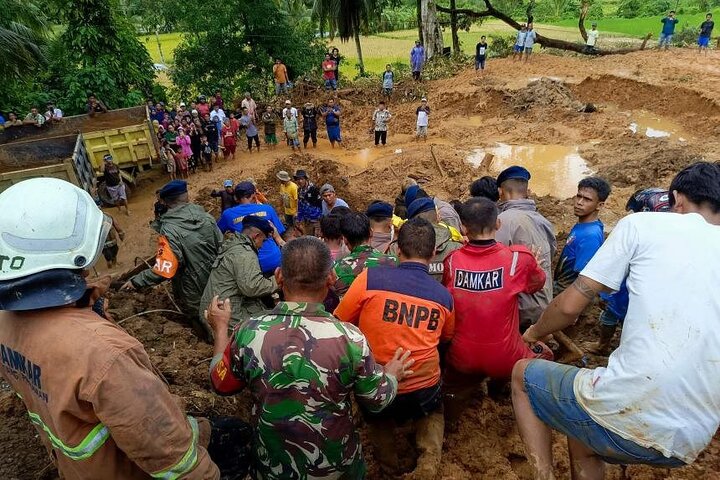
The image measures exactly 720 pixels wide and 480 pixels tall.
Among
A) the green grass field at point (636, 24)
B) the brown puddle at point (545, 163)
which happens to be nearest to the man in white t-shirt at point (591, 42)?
the green grass field at point (636, 24)

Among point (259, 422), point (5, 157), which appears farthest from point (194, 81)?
point (259, 422)

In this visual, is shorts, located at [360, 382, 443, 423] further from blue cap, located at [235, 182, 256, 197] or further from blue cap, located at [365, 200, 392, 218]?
blue cap, located at [235, 182, 256, 197]

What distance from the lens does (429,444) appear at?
8.70ft

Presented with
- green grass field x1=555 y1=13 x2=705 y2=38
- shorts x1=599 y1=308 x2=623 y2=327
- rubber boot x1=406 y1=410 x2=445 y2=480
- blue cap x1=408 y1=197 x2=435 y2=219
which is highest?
green grass field x1=555 y1=13 x2=705 y2=38

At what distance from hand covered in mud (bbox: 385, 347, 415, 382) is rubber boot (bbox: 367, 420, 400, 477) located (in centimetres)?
58

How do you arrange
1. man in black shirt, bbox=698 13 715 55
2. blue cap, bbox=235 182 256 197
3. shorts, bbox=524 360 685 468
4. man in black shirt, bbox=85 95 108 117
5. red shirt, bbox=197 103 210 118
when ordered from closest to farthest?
shorts, bbox=524 360 685 468 → blue cap, bbox=235 182 256 197 → man in black shirt, bbox=85 95 108 117 → red shirt, bbox=197 103 210 118 → man in black shirt, bbox=698 13 715 55

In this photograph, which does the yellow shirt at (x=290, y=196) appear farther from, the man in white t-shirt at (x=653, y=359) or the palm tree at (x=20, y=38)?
the palm tree at (x=20, y=38)

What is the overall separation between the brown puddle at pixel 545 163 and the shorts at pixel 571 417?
28.5ft

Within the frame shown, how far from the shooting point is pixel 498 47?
72.2ft

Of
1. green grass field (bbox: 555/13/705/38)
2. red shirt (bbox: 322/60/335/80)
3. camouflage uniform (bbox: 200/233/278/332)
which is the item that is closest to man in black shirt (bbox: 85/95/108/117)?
red shirt (bbox: 322/60/335/80)

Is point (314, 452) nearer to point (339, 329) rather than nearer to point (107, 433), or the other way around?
point (339, 329)

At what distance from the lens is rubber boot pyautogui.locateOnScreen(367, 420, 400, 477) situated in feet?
9.02

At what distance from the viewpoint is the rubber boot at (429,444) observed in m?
2.47

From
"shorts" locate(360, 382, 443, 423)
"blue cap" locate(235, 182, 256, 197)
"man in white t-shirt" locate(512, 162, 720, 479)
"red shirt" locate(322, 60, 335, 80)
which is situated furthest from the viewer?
"red shirt" locate(322, 60, 335, 80)
